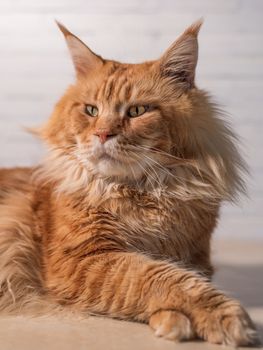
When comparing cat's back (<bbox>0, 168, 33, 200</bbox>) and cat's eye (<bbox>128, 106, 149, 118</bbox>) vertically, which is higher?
cat's eye (<bbox>128, 106, 149, 118</bbox>)

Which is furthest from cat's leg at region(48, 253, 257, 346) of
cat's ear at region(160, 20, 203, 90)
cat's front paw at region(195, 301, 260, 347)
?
cat's ear at region(160, 20, 203, 90)

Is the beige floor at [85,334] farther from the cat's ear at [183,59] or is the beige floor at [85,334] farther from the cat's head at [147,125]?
the cat's ear at [183,59]

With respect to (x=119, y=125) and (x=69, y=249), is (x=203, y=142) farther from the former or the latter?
(x=69, y=249)

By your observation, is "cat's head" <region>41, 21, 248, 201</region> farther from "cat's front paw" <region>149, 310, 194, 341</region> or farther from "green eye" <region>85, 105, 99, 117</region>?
"cat's front paw" <region>149, 310, 194, 341</region>

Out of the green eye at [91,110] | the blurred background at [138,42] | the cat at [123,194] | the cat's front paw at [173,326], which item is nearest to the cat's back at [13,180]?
the cat at [123,194]

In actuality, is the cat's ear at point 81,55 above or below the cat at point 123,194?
above

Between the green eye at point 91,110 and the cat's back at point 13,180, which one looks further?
the cat's back at point 13,180

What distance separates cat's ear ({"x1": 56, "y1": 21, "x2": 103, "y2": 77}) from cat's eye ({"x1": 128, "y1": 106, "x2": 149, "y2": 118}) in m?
0.26

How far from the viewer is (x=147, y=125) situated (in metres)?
1.82

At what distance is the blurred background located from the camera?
3309 millimetres

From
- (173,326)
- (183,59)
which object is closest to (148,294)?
(173,326)

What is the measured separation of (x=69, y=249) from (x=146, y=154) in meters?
0.37

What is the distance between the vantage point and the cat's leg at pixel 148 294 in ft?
5.01

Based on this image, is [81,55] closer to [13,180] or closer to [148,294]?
[13,180]
